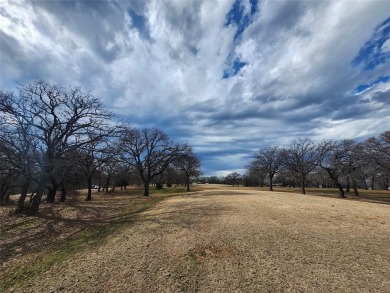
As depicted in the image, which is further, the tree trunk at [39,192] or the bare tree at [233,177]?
the bare tree at [233,177]

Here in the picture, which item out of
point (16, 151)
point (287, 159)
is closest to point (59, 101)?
point (16, 151)

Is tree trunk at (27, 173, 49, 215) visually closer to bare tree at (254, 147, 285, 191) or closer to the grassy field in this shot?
the grassy field

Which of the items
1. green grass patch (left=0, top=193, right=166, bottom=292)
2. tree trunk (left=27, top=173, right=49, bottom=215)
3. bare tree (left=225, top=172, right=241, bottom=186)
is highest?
bare tree (left=225, top=172, right=241, bottom=186)

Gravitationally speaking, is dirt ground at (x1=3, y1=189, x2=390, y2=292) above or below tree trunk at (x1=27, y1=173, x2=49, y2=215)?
below

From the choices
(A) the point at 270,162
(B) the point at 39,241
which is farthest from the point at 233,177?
(B) the point at 39,241

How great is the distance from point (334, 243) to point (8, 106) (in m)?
20.2

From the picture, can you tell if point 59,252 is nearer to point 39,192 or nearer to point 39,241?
point 39,241

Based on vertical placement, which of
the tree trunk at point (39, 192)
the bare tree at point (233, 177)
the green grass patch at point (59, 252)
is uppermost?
the bare tree at point (233, 177)

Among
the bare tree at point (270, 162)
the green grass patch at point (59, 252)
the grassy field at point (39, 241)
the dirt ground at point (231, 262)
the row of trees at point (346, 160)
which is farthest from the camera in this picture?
the bare tree at point (270, 162)

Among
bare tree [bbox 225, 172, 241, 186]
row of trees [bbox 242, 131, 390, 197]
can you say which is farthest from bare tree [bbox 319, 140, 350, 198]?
bare tree [bbox 225, 172, 241, 186]

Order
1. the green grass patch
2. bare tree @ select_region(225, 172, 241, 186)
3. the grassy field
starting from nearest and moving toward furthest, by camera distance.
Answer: the green grass patch < the grassy field < bare tree @ select_region(225, 172, 241, 186)

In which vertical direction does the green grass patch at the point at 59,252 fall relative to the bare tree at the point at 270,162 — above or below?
below

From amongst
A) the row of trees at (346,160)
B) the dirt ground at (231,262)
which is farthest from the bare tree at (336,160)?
the dirt ground at (231,262)

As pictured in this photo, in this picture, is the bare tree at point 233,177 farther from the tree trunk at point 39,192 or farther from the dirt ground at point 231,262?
the dirt ground at point 231,262
